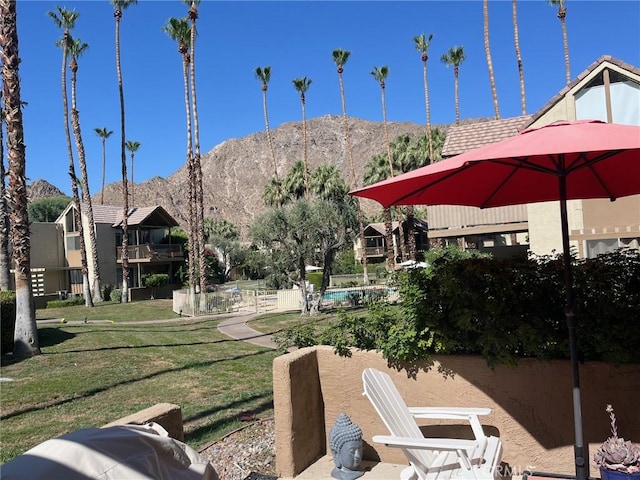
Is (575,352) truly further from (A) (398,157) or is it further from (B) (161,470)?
(A) (398,157)

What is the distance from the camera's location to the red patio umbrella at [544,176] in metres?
2.73

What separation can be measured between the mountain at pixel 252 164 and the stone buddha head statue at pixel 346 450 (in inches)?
4754

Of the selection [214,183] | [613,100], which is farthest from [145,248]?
[214,183]

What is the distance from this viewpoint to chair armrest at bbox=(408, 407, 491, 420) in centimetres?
366

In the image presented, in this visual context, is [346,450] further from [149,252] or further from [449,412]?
[149,252]

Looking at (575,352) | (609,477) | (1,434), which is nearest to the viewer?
(609,477)

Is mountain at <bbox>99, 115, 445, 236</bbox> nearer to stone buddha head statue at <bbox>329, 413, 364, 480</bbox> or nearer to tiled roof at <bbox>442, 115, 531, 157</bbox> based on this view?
tiled roof at <bbox>442, 115, 531, 157</bbox>

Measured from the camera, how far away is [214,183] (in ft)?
506

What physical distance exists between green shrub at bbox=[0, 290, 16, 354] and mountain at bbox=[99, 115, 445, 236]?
111 meters

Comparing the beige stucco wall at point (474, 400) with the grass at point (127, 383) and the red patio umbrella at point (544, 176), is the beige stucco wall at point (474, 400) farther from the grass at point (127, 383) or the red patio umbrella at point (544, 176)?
the grass at point (127, 383)

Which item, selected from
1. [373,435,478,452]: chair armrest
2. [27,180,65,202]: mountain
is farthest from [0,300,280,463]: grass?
[27,180,65,202]: mountain

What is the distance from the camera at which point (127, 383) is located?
30.9 feet

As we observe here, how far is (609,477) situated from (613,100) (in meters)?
12.3

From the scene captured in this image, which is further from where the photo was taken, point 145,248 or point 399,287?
point 145,248
